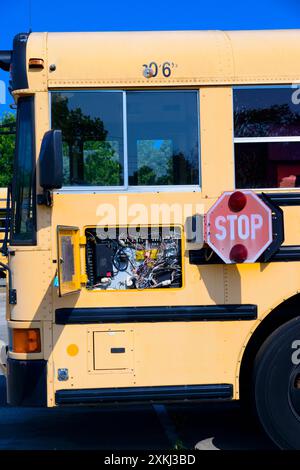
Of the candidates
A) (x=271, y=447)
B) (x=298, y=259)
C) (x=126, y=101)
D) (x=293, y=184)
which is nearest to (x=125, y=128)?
(x=126, y=101)

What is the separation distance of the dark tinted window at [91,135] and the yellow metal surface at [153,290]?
9cm

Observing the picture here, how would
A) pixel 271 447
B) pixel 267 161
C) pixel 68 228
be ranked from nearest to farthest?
pixel 68 228, pixel 267 161, pixel 271 447

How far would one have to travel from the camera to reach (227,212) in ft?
13.3

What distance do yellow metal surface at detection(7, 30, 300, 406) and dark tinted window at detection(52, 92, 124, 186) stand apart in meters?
0.09

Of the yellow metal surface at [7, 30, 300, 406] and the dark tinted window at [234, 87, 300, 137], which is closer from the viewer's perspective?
the yellow metal surface at [7, 30, 300, 406]

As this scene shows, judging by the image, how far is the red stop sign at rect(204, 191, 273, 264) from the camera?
404 centimetres

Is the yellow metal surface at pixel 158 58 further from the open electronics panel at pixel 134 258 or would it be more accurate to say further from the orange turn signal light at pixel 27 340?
the orange turn signal light at pixel 27 340

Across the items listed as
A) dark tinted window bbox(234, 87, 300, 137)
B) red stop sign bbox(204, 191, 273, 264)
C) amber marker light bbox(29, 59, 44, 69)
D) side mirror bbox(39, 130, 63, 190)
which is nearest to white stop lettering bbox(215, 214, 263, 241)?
red stop sign bbox(204, 191, 273, 264)

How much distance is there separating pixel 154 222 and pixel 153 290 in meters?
0.48

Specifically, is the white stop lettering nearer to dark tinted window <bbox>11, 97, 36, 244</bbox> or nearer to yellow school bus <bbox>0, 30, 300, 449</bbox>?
yellow school bus <bbox>0, 30, 300, 449</bbox>

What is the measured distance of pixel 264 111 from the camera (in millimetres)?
4180

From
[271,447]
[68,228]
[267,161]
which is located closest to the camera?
[68,228]

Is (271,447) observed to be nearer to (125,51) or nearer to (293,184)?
(293,184)

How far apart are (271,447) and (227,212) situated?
74.1 inches
